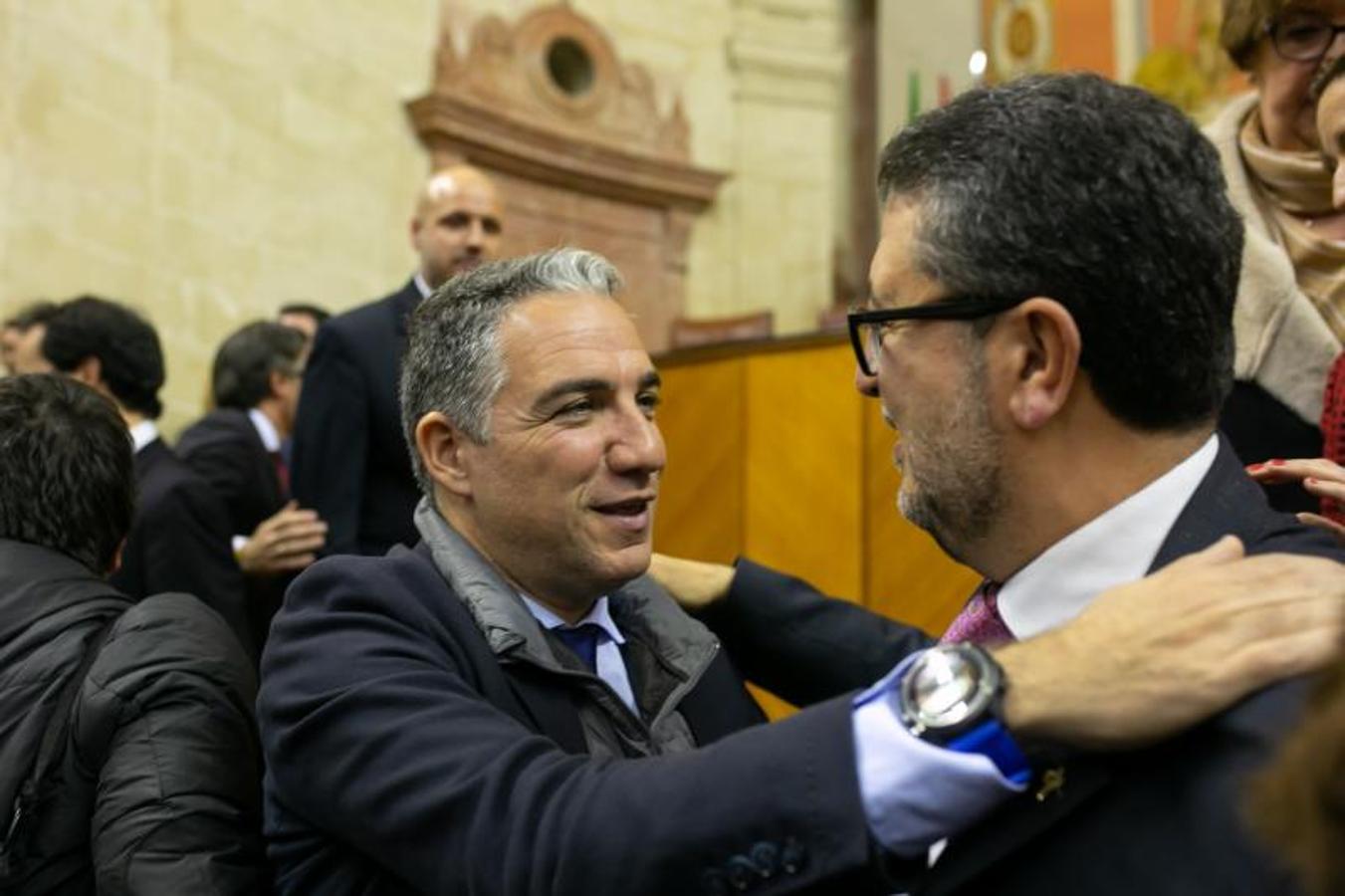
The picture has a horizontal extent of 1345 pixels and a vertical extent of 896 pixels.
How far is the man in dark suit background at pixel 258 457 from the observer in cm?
428

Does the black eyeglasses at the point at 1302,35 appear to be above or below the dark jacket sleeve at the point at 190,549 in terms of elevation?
above

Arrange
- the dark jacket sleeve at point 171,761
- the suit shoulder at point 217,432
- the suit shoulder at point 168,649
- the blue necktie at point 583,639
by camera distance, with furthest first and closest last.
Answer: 1. the suit shoulder at point 217,432
2. the blue necktie at point 583,639
3. the suit shoulder at point 168,649
4. the dark jacket sleeve at point 171,761

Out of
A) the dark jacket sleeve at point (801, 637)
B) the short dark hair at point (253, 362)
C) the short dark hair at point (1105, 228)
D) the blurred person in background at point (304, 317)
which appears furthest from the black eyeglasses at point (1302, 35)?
the blurred person in background at point (304, 317)

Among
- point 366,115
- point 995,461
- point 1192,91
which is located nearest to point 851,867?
point 995,461

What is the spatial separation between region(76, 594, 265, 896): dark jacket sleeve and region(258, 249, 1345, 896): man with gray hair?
19 centimetres

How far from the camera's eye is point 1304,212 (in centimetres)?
297

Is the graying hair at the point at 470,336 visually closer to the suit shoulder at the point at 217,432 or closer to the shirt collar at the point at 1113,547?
the shirt collar at the point at 1113,547

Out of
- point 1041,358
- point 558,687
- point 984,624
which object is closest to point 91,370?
point 558,687

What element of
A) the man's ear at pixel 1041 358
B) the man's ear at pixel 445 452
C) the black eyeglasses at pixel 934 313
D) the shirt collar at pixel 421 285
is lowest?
the man's ear at pixel 445 452

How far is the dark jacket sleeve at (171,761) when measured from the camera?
219 cm

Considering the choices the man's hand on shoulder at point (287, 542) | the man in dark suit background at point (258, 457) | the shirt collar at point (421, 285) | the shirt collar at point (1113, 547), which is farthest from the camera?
the shirt collar at point (421, 285)

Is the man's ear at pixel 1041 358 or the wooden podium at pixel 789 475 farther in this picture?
the wooden podium at pixel 789 475

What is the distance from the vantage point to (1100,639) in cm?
143

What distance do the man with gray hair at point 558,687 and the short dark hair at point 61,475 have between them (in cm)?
48
